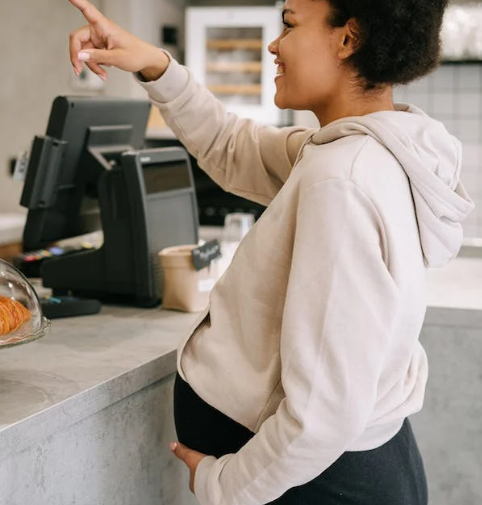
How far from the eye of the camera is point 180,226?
2.38m

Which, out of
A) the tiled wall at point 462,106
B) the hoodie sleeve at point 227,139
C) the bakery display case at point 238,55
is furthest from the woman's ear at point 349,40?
the tiled wall at point 462,106

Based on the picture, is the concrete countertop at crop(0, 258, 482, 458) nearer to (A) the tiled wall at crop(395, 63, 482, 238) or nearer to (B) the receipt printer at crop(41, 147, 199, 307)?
(B) the receipt printer at crop(41, 147, 199, 307)

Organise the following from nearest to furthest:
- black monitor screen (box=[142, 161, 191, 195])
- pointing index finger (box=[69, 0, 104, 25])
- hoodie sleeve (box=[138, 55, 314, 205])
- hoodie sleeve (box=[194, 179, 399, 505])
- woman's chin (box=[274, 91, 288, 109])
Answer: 1. hoodie sleeve (box=[194, 179, 399, 505])
2. woman's chin (box=[274, 91, 288, 109])
3. pointing index finger (box=[69, 0, 104, 25])
4. hoodie sleeve (box=[138, 55, 314, 205])
5. black monitor screen (box=[142, 161, 191, 195])

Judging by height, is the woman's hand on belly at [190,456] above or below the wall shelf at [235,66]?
below

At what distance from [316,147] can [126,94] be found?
11.8 feet

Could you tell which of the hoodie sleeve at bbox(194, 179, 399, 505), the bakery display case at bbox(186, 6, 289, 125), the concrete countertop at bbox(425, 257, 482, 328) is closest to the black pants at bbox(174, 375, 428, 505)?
the hoodie sleeve at bbox(194, 179, 399, 505)

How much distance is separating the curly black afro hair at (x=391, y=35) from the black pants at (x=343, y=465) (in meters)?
0.55

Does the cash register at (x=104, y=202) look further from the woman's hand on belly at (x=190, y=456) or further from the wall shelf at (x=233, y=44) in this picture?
the wall shelf at (x=233, y=44)

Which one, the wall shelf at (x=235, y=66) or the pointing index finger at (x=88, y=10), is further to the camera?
the wall shelf at (x=235, y=66)

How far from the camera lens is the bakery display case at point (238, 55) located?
4.58 metres

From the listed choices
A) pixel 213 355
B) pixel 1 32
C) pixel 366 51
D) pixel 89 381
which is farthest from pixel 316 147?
pixel 1 32

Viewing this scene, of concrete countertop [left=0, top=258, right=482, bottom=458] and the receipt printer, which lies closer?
concrete countertop [left=0, top=258, right=482, bottom=458]

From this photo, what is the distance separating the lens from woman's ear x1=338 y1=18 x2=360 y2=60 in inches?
50.1

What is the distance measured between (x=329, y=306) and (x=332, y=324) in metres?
0.02
